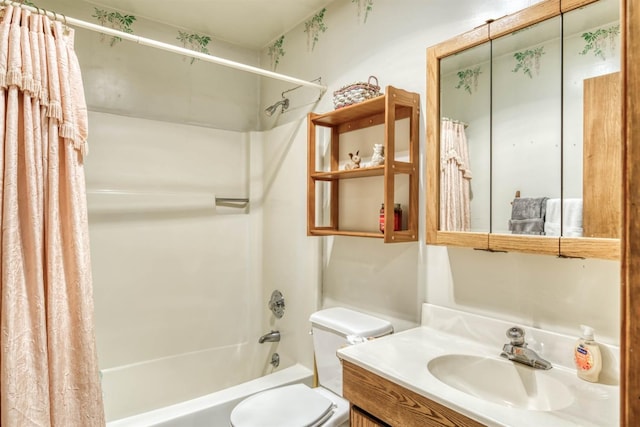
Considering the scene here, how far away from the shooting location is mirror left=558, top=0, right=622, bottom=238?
3.28ft

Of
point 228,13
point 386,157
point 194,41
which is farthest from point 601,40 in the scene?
point 194,41

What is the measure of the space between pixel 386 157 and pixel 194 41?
180 centimetres

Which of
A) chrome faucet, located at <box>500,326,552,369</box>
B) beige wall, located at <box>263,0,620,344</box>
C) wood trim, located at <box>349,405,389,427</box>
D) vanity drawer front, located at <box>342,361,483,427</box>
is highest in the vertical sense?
beige wall, located at <box>263,0,620,344</box>

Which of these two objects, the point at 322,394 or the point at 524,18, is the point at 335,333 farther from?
the point at 524,18

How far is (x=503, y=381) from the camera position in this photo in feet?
3.89

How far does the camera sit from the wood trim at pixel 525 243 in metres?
1.09

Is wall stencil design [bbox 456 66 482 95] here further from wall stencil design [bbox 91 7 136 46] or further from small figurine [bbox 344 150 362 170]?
wall stencil design [bbox 91 7 136 46]

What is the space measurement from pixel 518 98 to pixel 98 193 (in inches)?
86.6

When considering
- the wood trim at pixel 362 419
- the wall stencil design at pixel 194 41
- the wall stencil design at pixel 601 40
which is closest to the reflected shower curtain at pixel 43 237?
the wood trim at pixel 362 419

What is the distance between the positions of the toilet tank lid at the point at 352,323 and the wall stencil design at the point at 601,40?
1.23 m

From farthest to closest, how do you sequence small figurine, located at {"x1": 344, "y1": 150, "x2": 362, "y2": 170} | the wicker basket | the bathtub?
small figurine, located at {"x1": 344, "y1": 150, "x2": 362, "y2": 170} → the wicker basket → the bathtub

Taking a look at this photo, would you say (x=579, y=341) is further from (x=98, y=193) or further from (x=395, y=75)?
(x=98, y=193)

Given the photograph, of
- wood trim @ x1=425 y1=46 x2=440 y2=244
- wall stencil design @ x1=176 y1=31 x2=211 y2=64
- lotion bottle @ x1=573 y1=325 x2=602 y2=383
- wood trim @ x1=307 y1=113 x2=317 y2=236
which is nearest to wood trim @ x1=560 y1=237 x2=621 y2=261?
lotion bottle @ x1=573 y1=325 x2=602 y2=383

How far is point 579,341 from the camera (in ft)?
3.54
